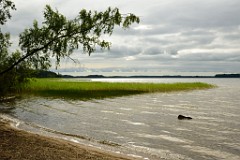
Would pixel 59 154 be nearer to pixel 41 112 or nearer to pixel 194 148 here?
pixel 194 148

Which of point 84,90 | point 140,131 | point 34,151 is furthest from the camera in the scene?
point 84,90

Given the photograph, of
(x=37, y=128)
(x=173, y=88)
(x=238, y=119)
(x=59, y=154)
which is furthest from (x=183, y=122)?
(x=173, y=88)

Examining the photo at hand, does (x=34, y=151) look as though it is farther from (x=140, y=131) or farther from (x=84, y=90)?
(x=84, y=90)

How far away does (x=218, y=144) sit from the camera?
19.7 m

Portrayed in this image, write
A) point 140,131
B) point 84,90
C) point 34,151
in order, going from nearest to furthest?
1. point 34,151
2. point 140,131
3. point 84,90

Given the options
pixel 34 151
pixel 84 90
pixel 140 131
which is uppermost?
pixel 34 151

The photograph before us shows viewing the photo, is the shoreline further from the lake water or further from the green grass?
the green grass

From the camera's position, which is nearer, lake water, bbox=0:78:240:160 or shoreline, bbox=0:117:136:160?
shoreline, bbox=0:117:136:160

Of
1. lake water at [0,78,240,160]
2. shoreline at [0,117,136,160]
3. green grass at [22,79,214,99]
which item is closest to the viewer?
shoreline at [0,117,136,160]

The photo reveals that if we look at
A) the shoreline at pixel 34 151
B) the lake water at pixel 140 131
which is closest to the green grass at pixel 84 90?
the lake water at pixel 140 131

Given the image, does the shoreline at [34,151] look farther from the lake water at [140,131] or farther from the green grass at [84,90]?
the green grass at [84,90]

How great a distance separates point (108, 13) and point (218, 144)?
11517 mm

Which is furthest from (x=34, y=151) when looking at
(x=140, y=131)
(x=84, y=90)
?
(x=84, y=90)

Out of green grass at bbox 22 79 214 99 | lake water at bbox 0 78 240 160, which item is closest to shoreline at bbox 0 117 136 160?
lake water at bbox 0 78 240 160
